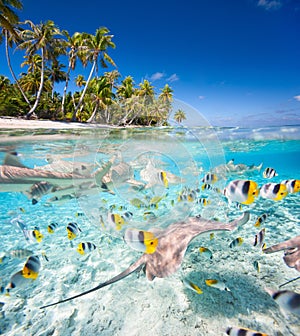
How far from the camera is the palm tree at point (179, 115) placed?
439cm

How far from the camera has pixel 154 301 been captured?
3.10 metres

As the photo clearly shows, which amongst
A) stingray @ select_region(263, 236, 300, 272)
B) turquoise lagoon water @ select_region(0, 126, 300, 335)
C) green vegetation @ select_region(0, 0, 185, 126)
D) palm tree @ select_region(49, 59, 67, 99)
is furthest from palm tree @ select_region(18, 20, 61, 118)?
stingray @ select_region(263, 236, 300, 272)

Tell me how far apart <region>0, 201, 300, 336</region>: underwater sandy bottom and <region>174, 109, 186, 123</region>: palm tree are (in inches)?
99.7

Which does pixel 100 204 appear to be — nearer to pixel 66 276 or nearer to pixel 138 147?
pixel 66 276

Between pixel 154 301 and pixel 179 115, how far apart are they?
11.8ft

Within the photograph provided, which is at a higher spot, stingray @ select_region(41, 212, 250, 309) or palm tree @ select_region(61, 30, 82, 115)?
palm tree @ select_region(61, 30, 82, 115)

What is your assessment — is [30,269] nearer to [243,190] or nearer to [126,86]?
[243,190]

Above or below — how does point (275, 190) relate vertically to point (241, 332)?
above

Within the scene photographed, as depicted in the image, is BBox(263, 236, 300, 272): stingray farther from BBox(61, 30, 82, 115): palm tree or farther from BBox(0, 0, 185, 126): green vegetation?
BBox(61, 30, 82, 115): palm tree

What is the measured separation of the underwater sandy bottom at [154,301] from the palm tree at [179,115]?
2.53m

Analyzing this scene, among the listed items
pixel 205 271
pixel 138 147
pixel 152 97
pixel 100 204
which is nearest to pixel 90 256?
pixel 100 204

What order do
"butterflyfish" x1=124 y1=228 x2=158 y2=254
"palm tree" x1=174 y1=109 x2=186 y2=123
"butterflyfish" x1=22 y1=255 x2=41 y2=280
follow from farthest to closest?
"palm tree" x1=174 y1=109 x2=186 y2=123
"butterflyfish" x1=22 y1=255 x2=41 y2=280
"butterflyfish" x1=124 y1=228 x2=158 y2=254

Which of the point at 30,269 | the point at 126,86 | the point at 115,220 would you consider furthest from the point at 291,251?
the point at 126,86

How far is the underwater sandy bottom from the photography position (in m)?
2.71
